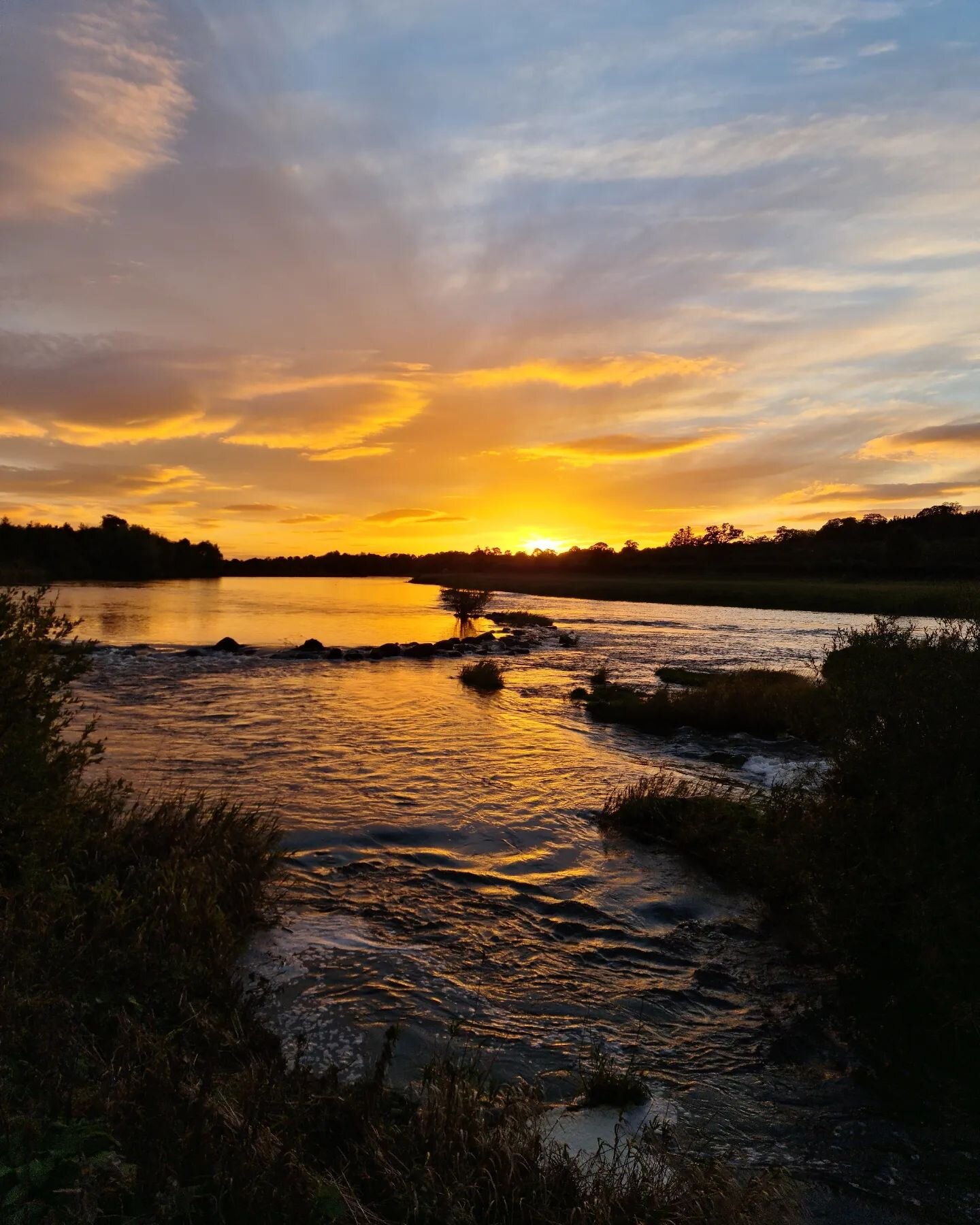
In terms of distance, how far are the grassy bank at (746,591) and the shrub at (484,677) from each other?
39.4 metres

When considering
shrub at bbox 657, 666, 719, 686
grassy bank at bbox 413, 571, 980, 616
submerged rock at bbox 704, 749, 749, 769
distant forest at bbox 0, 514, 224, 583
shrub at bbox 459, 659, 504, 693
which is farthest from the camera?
distant forest at bbox 0, 514, 224, 583

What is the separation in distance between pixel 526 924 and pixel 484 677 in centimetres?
2080

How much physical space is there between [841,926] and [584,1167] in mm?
4306

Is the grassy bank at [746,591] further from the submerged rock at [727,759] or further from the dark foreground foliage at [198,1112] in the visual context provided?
the dark foreground foliage at [198,1112]

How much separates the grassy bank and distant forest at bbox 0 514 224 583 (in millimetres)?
61857

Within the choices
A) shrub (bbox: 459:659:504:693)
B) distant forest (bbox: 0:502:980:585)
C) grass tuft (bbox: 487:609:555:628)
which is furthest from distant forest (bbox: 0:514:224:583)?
shrub (bbox: 459:659:504:693)

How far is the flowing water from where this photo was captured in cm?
591

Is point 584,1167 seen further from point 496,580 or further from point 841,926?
point 496,580

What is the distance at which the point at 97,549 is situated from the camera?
451ft

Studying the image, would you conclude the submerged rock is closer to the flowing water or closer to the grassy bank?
the flowing water

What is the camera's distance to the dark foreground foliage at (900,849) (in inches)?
264

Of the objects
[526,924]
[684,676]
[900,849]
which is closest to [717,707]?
[684,676]

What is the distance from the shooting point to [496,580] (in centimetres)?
15475

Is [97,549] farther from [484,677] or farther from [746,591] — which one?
[484,677]
